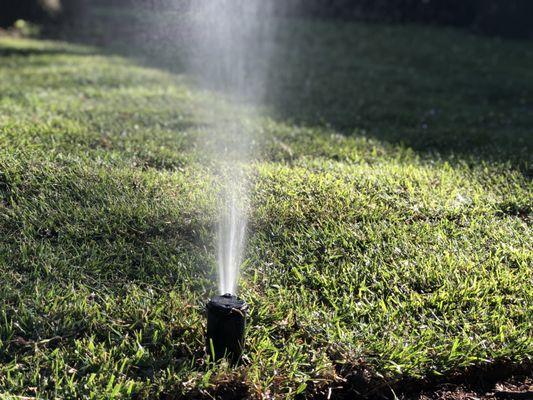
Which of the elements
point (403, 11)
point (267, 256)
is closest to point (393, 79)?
point (267, 256)

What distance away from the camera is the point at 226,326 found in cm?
187

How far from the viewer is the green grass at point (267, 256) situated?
1.98 meters

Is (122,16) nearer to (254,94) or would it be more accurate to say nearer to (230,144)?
(254,94)

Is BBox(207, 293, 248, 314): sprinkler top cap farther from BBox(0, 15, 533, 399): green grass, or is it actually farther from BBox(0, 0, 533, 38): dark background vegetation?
BBox(0, 0, 533, 38): dark background vegetation

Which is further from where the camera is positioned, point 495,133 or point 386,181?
point 495,133

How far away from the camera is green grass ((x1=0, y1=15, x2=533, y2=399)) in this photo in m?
1.98

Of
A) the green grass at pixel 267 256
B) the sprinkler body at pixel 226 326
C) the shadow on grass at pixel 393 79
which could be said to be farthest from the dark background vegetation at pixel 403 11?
the sprinkler body at pixel 226 326

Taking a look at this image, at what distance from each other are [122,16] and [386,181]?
35.8 feet

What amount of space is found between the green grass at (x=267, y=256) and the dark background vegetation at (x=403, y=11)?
7162mm

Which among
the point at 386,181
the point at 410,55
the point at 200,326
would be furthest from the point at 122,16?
the point at 200,326

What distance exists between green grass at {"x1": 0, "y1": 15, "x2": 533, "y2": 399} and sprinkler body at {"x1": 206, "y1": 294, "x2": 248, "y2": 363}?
0.05 meters

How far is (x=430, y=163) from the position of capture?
386 centimetres

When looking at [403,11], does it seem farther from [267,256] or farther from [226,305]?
[226,305]

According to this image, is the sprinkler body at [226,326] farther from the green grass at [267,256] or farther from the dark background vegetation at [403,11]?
the dark background vegetation at [403,11]
